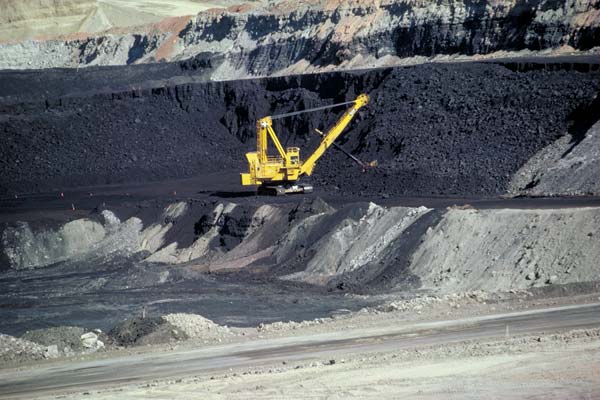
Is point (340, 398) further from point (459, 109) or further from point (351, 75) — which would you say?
point (351, 75)

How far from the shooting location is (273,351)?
23.5m

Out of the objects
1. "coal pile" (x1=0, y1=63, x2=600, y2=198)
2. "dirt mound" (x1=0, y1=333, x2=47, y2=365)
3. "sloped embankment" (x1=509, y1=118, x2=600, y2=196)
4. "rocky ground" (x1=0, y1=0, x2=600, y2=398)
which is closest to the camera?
"rocky ground" (x1=0, y1=0, x2=600, y2=398)

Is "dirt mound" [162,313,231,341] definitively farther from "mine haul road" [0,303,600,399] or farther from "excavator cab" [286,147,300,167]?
"excavator cab" [286,147,300,167]

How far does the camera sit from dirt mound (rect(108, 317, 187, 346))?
26734 millimetres

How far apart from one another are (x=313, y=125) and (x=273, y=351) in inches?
1569

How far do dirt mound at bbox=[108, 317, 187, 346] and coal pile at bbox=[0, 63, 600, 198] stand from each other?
20054 mm

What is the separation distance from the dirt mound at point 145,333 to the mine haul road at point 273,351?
1.91 meters

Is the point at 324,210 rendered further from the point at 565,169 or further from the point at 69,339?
the point at 69,339

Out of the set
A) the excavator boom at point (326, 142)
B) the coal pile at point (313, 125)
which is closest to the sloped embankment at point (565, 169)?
the coal pile at point (313, 125)

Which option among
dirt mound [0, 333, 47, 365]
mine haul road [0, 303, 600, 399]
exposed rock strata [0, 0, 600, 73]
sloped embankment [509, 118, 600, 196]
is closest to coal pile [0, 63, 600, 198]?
sloped embankment [509, 118, 600, 196]

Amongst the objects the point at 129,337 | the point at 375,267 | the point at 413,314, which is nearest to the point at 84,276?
the point at 375,267

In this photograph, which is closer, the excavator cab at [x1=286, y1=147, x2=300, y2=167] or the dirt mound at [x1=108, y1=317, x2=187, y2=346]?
the dirt mound at [x1=108, y1=317, x2=187, y2=346]

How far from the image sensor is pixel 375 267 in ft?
116

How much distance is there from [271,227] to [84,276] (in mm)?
7062
